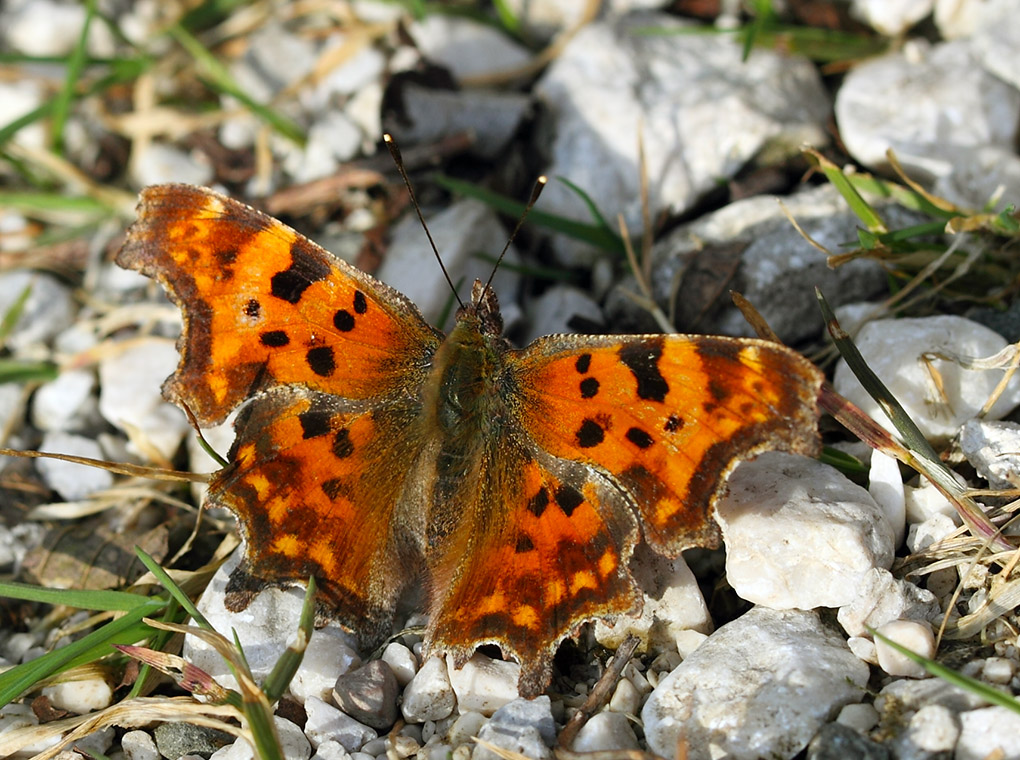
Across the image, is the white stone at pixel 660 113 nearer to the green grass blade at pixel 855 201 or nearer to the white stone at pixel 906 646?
the green grass blade at pixel 855 201

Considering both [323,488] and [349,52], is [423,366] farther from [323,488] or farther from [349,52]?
[349,52]

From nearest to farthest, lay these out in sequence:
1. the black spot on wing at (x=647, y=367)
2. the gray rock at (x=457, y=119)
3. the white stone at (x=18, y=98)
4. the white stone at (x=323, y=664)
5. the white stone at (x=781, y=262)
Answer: the black spot on wing at (x=647, y=367) < the white stone at (x=323, y=664) < the white stone at (x=781, y=262) < the gray rock at (x=457, y=119) < the white stone at (x=18, y=98)

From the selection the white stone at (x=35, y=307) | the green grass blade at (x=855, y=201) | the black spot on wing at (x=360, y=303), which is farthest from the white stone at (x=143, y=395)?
the green grass blade at (x=855, y=201)

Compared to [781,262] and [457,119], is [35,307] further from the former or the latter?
[781,262]

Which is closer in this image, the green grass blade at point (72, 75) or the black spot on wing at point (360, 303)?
the black spot on wing at point (360, 303)

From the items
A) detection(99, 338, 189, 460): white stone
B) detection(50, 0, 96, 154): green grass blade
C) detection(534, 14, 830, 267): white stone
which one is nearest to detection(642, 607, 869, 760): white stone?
detection(534, 14, 830, 267): white stone

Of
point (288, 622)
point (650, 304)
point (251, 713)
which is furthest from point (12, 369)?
point (650, 304)

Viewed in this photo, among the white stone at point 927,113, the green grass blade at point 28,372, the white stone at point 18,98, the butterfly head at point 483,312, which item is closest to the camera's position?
the butterfly head at point 483,312
